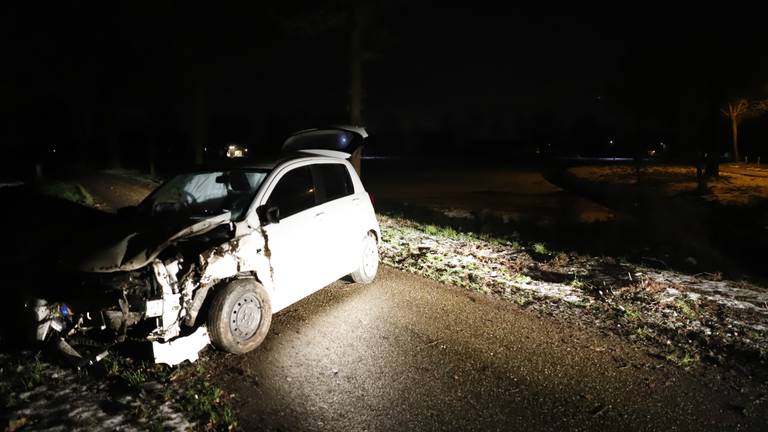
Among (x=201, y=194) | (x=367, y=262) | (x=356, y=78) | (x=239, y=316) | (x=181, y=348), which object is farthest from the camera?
(x=356, y=78)

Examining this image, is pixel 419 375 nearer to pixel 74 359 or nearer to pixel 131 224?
pixel 74 359

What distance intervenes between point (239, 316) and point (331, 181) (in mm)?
2202

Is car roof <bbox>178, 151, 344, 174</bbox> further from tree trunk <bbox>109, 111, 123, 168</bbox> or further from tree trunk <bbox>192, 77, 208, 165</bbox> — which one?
tree trunk <bbox>109, 111, 123, 168</bbox>

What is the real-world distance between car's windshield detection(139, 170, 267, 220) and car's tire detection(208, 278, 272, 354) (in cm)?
122

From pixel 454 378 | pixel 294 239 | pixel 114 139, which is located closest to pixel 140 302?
pixel 294 239

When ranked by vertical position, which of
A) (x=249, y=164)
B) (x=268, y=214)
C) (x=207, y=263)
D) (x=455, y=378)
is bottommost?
(x=455, y=378)

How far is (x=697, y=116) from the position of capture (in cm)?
3164

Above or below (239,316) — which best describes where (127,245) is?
above

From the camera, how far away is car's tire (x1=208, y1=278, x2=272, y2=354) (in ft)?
14.0

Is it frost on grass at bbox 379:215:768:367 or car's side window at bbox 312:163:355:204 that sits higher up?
car's side window at bbox 312:163:355:204

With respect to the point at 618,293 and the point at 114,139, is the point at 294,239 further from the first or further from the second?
the point at 114,139

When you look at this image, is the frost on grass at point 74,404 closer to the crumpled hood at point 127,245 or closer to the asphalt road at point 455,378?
the asphalt road at point 455,378

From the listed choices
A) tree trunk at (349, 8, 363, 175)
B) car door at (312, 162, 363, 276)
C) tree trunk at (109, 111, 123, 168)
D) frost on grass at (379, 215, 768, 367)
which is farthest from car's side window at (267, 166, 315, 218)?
tree trunk at (109, 111, 123, 168)

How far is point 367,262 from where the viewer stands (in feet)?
21.6
